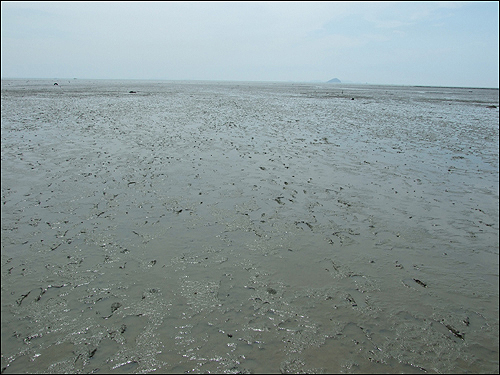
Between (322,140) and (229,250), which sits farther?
(322,140)

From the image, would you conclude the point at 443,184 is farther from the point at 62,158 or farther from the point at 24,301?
the point at 62,158

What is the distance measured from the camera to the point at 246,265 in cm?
721

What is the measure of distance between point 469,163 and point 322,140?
366 inches

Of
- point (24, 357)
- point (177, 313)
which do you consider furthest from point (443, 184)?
point (24, 357)

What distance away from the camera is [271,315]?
18.6ft

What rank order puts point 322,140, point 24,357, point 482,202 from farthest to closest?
point 322,140
point 482,202
point 24,357

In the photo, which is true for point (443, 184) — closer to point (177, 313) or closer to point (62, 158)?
point (177, 313)

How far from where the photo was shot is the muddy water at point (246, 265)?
16.1ft

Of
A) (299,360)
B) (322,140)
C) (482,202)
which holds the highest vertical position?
(322,140)

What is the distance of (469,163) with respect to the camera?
16.4 m

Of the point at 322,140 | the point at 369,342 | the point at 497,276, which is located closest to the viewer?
the point at 369,342

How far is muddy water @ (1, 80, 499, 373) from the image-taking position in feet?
16.1

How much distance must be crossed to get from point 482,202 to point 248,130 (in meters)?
17.7

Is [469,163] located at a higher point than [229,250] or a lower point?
higher
